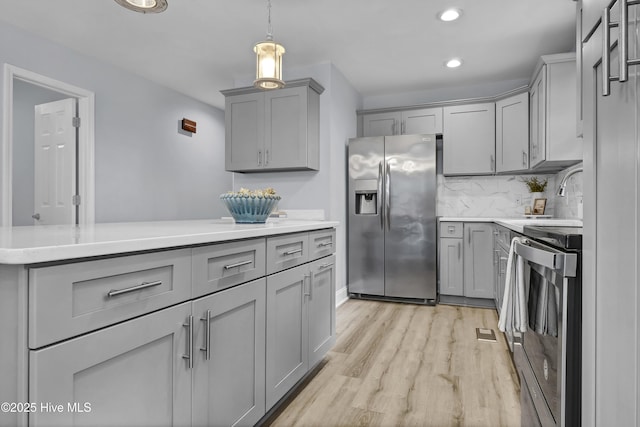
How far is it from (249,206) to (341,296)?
7.77 ft

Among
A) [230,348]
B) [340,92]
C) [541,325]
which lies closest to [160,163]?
[340,92]

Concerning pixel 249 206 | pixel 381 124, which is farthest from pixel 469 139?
pixel 249 206

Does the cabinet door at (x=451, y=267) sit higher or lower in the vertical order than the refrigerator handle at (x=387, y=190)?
lower

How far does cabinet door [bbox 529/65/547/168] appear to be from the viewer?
126 inches

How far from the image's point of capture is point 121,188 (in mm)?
4043

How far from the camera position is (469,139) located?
13.5 feet

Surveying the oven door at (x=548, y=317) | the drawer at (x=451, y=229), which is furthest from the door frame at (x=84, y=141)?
the oven door at (x=548, y=317)

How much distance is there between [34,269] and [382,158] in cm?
356

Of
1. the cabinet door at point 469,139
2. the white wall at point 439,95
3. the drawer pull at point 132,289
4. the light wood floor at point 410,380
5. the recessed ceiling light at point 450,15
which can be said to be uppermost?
the recessed ceiling light at point 450,15

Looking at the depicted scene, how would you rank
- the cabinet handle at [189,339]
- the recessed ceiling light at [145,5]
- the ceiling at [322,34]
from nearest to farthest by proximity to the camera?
1. the cabinet handle at [189,339]
2. the recessed ceiling light at [145,5]
3. the ceiling at [322,34]

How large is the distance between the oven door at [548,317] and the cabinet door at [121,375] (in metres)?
1.10

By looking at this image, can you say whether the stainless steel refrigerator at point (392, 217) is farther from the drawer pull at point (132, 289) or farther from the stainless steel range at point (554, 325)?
the drawer pull at point (132, 289)

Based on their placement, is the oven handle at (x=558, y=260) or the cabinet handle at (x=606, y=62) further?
the oven handle at (x=558, y=260)

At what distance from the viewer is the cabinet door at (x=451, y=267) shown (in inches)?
153
